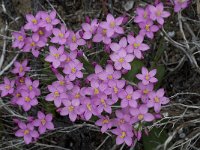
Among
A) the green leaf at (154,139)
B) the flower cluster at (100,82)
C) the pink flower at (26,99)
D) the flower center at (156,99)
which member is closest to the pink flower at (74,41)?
the flower cluster at (100,82)

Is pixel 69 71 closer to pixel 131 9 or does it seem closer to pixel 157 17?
pixel 157 17

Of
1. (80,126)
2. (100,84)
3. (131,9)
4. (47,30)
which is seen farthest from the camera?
(131,9)

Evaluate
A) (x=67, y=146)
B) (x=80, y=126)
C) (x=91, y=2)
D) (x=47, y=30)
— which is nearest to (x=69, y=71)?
Result: (x=47, y=30)

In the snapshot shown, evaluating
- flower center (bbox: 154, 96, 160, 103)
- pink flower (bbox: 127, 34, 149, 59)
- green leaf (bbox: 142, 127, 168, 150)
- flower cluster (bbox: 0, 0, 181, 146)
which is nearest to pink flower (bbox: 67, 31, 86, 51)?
flower cluster (bbox: 0, 0, 181, 146)

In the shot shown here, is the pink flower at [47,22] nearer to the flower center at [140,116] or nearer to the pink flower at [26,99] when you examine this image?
the pink flower at [26,99]

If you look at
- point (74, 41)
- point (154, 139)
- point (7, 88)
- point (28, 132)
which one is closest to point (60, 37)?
point (74, 41)
